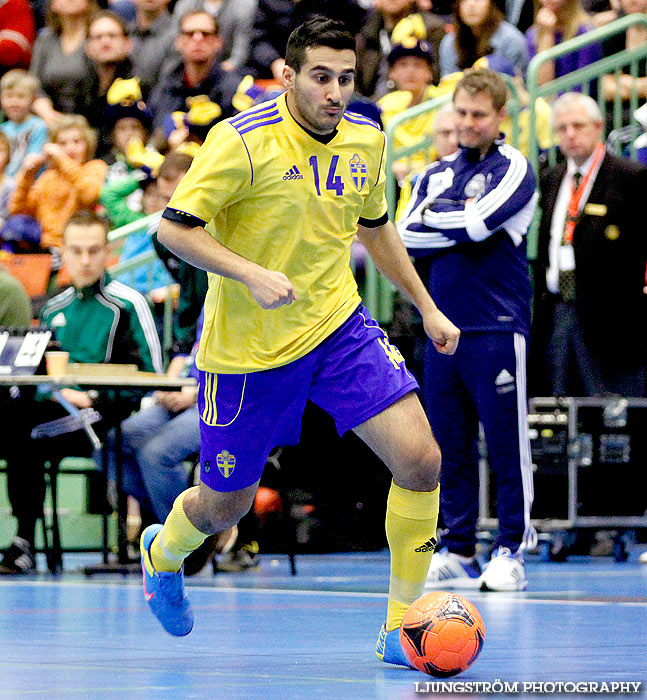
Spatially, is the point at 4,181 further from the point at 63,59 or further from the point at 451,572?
the point at 451,572

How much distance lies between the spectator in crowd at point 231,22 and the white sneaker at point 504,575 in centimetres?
782

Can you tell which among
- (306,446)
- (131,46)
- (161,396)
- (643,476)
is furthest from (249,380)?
(131,46)

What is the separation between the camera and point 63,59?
15.8 meters

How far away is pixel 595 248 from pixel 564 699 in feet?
21.7

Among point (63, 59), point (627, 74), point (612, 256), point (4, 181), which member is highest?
point (63, 59)

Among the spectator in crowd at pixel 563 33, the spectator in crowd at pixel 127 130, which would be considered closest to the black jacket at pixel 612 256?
the spectator in crowd at pixel 563 33

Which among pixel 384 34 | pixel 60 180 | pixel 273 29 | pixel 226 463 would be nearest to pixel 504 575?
pixel 226 463

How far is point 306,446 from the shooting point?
33.5 ft

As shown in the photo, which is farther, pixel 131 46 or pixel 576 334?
pixel 131 46

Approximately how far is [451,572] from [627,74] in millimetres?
5283

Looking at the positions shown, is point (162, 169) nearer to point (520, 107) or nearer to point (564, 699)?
point (520, 107)

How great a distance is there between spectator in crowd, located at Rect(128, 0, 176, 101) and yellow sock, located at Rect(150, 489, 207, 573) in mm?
10545

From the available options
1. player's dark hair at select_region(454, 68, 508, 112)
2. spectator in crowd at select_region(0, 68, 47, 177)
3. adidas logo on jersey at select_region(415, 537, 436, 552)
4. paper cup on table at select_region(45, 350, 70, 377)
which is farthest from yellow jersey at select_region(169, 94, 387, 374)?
spectator in crowd at select_region(0, 68, 47, 177)

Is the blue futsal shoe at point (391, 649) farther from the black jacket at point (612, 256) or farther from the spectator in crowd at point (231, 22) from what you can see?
the spectator in crowd at point (231, 22)
